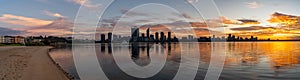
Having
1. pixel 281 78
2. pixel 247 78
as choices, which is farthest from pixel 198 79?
pixel 281 78

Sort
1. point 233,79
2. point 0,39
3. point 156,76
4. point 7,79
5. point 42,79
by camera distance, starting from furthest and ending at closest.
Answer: point 0,39 < point 156,76 < point 233,79 < point 42,79 < point 7,79

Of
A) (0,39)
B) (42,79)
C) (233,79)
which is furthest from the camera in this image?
(0,39)

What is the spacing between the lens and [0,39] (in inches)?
7293

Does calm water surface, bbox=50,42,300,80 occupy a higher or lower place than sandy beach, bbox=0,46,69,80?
lower

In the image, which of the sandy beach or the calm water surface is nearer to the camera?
the sandy beach

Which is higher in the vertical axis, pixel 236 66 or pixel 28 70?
pixel 28 70

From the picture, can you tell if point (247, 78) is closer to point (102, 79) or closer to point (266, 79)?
point (266, 79)

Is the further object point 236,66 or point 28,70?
point 236,66

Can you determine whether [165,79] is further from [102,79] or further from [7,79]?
[7,79]

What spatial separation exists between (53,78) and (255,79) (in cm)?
1561

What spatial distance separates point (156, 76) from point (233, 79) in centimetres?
675

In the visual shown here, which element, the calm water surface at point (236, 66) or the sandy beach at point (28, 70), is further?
the calm water surface at point (236, 66)

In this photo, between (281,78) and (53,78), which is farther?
(281,78)

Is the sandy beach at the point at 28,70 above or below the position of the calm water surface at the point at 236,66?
above
